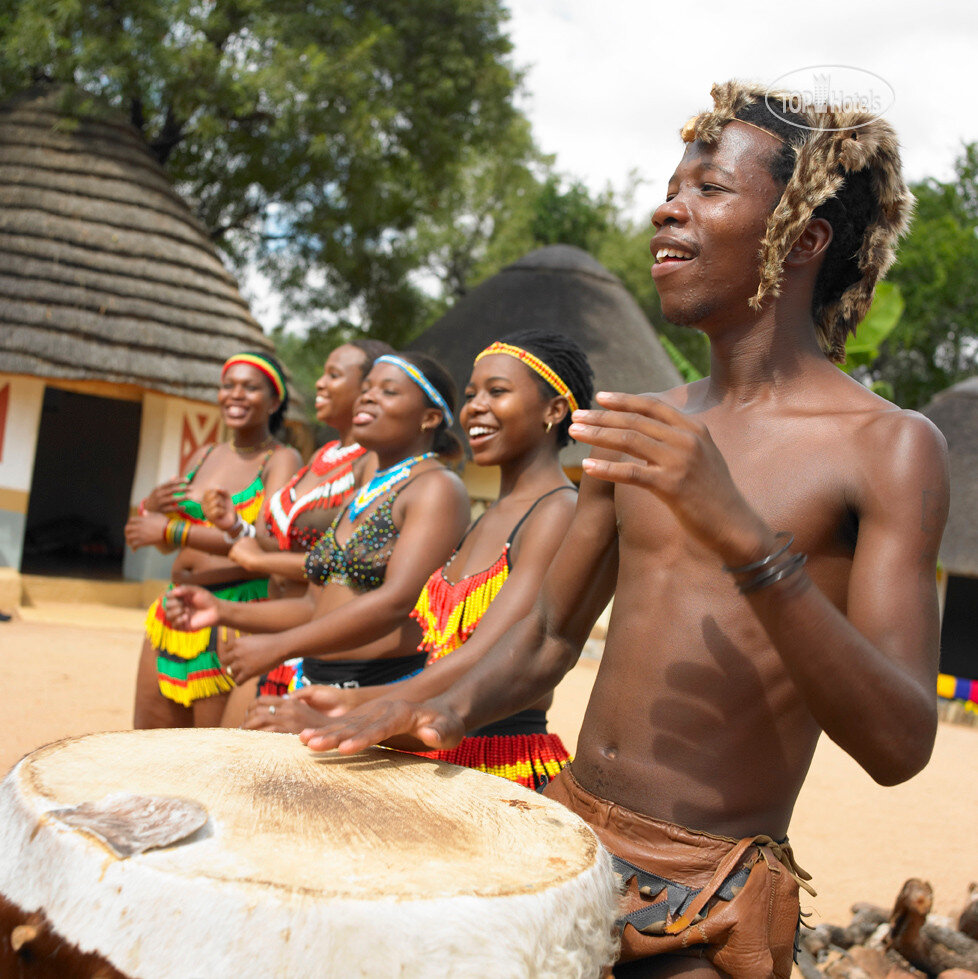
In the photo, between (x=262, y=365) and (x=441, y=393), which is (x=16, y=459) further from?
(x=441, y=393)

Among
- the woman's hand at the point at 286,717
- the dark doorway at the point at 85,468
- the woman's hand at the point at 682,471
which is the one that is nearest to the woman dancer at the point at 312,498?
the woman's hand at the point at 286,717

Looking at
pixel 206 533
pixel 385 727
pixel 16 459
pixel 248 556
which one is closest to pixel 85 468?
pixel 16 459

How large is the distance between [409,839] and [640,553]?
670 millimetres

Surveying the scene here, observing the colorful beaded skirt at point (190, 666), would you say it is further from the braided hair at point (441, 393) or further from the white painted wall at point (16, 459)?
the white painted wall at point (16, 459)

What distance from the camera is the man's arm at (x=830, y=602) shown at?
1293mm

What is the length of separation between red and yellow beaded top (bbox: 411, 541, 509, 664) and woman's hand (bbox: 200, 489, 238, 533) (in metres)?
1.49

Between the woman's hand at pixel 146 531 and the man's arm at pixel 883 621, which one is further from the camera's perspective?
the woman's hand at pixel 146 531

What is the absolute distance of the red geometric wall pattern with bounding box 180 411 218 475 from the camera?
10.6 meters

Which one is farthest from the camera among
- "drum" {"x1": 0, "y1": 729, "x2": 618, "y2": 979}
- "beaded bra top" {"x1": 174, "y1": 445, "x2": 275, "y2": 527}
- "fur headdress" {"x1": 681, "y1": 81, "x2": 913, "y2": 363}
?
"beaded bra top" {"x1": 174, "y1": 445, "x2": 275, "y2": 527}

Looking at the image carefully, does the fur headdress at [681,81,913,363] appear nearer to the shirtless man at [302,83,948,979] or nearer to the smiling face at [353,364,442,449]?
the shirtless man at [302,83,948,979]

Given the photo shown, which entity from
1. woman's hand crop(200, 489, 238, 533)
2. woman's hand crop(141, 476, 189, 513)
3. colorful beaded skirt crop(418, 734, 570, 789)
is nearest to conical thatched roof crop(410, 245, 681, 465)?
woman's hand crop(141, 476, 189, 513)

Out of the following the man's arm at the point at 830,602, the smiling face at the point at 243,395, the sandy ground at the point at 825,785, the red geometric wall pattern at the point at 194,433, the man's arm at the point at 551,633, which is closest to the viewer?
the man's arm at the point at 830,602

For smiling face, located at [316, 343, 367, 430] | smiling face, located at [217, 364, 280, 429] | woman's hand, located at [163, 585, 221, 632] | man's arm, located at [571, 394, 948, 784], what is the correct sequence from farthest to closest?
smiling face, located at [217, 364, 280, 429], smiling face, located at [316, 343, 367, 430], woman's hand, located at [163, 585, 221, 632], man's arm, located at [571, 394, 948, 784]

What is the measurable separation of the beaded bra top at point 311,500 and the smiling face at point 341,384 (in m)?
0.19
